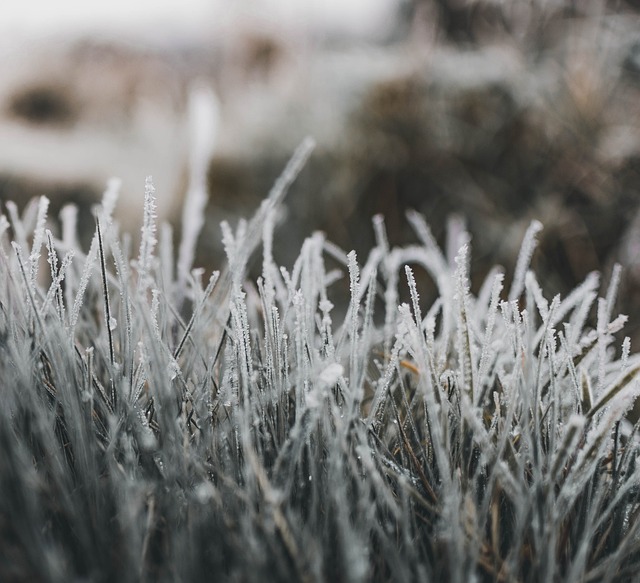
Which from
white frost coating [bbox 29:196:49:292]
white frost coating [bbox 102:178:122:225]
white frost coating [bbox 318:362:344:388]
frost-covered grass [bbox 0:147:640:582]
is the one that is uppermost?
white frost coating [bbox 102:178:122:225]

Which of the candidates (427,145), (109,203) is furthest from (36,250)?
(427,145)

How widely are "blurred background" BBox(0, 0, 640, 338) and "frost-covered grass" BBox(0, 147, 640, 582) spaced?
1.87 meters

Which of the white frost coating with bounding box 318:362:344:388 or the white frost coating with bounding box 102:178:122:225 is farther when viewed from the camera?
the white frost coating with bounding box 102:178:122:225

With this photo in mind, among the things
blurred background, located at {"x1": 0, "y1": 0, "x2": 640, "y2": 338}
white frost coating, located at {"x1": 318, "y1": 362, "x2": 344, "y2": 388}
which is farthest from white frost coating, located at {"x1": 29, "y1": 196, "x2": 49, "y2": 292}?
blurred background, located at {"x1": 0, "y1": 0, "x2": 640, "y2": 338}

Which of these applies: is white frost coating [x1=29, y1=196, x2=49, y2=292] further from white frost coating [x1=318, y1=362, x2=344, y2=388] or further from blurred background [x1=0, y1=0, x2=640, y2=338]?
blurred background [x1=0, y1=0, x2=640, y2=338]

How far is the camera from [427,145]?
3369 mm

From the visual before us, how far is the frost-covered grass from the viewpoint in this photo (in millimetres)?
704

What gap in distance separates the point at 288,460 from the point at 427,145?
272 cm

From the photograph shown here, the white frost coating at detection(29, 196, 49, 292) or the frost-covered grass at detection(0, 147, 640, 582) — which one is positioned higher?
the white frost coating at detection(29, 196, 49, 292)

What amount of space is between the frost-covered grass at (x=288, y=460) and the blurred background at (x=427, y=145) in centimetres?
187

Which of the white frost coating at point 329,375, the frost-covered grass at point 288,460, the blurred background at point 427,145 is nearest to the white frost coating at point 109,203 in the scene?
the frost-covered grass at point 288,460

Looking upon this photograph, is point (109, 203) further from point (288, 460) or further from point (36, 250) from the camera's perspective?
point (288, 460)

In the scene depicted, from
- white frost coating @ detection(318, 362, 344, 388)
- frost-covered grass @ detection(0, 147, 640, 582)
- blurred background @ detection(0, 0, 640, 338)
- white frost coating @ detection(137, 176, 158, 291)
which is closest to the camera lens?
frost-covered grass @ detection(0, 147, 640, 582)

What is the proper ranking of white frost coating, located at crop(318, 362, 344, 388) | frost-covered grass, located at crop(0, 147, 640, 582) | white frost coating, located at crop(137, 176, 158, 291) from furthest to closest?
1. white frost coating, located at crop(137, 176, 158, 291)
2. white frost coating, located at crop(318, 362, 344, 388)
3. frost-covered grass, located at crop(0, 147, 640, 582)
